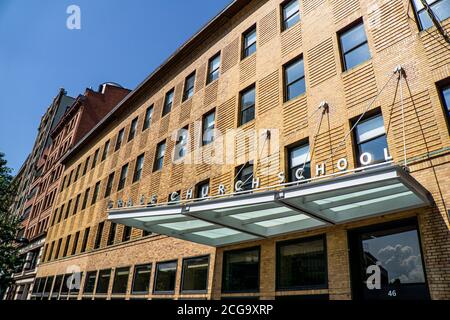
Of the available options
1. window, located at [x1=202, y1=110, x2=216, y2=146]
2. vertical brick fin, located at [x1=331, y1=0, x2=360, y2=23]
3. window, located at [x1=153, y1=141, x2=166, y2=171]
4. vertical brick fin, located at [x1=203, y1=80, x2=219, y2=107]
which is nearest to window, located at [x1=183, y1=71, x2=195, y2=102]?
vertical brick fin, located at [x1=203, y1=80, x2=219, y2=107]

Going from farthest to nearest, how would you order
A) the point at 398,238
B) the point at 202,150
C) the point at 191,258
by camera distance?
the point at 202,150 < the point at 191,258 < the point at 398,238

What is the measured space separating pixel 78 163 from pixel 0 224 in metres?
8.39

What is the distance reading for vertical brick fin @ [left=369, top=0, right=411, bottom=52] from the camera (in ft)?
33.8

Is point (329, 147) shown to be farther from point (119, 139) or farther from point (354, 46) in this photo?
point (119, 139)

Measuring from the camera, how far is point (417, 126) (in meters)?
8.81

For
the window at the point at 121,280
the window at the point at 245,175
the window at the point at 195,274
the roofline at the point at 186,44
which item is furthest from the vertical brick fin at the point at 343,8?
the window at the point at 121,280

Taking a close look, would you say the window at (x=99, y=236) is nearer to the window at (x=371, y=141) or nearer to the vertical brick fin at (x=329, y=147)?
the vertical brick fin at (x=329, y=147)

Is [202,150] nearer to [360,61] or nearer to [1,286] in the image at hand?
[360,61]

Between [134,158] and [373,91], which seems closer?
[373,91]

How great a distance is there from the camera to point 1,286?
30438 millimetres

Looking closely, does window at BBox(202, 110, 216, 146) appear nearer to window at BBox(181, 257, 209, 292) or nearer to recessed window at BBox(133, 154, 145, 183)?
window at BBox(181, 257, 209, 292)

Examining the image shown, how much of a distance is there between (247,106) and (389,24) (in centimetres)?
640

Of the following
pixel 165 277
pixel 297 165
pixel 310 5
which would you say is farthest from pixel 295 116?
pixel 165 277
